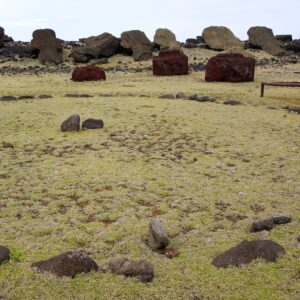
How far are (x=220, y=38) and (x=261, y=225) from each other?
33.2 metres

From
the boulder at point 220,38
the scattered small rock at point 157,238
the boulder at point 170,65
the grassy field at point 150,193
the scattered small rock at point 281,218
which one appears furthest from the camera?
the boulder at point 220,38

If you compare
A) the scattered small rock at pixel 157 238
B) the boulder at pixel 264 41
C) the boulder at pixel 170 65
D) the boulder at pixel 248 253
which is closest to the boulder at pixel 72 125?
the scattered small rock at pixel 157 238

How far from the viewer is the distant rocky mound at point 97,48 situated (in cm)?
3032

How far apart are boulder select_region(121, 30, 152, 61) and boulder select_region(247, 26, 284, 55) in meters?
10.4

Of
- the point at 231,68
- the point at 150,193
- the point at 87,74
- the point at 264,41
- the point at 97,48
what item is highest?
the point at 264,41

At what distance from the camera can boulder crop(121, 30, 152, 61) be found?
101 ft

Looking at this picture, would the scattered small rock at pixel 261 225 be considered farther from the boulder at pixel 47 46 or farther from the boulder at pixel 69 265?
the boulder at pixel 47 46

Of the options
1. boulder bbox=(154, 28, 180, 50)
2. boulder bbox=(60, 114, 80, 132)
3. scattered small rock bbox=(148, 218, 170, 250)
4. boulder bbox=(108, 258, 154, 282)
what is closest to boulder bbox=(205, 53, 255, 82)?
boulder bbox=(60, 114, 80, 132)

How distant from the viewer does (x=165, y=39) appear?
35.1m

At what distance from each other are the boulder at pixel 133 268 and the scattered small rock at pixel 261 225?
5.06 ft

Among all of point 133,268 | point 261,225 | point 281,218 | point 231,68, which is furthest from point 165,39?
point 133,268

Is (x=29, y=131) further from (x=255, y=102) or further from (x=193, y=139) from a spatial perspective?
(x=255, y=102)

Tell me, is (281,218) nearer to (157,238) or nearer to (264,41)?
(157,238)

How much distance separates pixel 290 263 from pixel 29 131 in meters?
7.33
